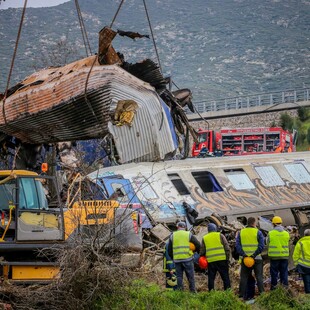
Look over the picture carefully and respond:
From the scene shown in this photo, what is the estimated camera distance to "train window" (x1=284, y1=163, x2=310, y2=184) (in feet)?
93.9

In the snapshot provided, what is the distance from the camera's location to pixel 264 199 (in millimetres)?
26875

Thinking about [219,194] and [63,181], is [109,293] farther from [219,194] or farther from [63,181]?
[219,194]

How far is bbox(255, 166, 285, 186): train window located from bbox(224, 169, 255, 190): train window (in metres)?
0.53

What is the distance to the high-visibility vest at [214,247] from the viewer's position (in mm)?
18475

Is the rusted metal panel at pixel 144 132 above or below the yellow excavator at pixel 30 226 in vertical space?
above

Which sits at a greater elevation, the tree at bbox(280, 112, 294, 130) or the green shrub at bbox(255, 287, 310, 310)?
the tree at bbox(280, 112, 294, 130)

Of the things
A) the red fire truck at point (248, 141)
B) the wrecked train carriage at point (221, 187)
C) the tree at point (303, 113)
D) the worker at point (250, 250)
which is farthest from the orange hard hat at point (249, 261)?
the tree at point (303, 113)

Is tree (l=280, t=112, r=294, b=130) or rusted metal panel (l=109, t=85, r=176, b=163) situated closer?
rusted metal panel (l=109, t=85, r=176, b=163)

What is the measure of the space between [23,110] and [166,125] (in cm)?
253

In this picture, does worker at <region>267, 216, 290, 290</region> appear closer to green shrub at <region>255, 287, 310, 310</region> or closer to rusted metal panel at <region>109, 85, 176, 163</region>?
green shrub at <region>255, 287, 310, 310</region>

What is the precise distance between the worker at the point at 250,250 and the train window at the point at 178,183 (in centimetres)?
674

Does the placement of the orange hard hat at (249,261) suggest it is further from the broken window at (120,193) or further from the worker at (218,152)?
the worker at (218,152)

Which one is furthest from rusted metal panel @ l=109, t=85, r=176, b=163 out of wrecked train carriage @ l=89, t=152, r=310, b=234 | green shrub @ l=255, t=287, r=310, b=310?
wrecked train carriage @ l=89, t=152, r=310, b=234

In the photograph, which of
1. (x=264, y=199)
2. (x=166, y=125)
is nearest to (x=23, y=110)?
(x=166, y=125)
